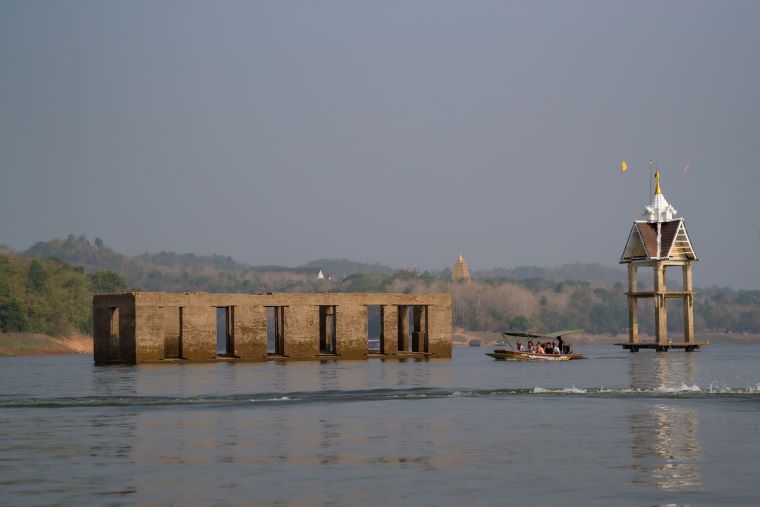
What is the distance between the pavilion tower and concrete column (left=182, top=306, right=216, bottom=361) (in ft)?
214

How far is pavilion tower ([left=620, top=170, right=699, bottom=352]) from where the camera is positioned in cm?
15200

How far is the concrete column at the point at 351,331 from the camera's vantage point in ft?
362

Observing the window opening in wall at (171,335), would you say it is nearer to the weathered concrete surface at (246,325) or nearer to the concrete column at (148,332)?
the weathered concrete surface at (246,325)

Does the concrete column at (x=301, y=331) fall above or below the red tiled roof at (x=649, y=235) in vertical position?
below

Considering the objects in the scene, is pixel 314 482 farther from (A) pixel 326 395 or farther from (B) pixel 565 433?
(A) pixel 326 395

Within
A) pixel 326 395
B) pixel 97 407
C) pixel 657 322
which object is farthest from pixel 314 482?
pixel 657 322

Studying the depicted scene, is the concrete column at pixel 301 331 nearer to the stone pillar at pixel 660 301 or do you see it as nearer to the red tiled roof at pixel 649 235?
the stone pillar at pixel 660 301

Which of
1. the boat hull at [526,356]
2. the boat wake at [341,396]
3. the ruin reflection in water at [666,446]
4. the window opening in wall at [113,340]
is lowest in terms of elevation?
the boat hull at [526,356]

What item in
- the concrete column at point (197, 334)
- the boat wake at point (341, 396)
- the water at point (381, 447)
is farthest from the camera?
the concrete column at point (197, 334)

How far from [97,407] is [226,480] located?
2442 cm

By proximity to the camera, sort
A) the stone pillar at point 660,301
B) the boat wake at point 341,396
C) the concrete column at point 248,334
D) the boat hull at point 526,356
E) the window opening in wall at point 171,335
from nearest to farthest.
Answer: the boat wake at point 341,396, the concrete column at point 248,334, the boat hull at point 526,356, the window opening in wall at point 171,335, the stone pillar at point 660,301

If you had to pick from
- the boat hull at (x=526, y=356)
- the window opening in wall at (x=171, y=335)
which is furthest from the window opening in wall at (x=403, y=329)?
the window opening in wall at (x=171, y=335)

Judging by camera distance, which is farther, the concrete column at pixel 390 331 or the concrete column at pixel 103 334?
the concrete column at pixel 390 331

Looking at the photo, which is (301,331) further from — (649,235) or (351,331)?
(649,235)
